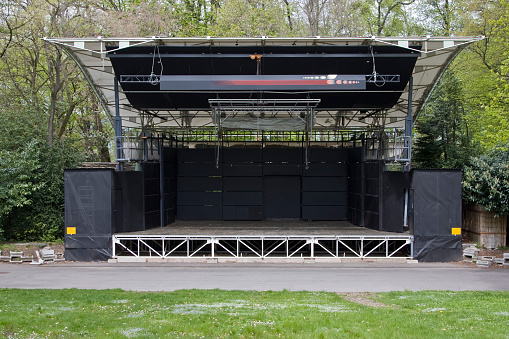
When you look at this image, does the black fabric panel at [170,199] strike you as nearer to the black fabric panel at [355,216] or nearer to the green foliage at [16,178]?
the green foliage at [16,178]

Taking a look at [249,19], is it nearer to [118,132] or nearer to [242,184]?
[242,184]

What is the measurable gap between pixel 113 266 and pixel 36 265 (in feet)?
9.32

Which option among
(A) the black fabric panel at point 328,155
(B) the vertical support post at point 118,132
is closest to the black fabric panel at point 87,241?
(B) the vertical support post at point 118,132

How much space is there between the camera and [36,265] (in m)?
17.7

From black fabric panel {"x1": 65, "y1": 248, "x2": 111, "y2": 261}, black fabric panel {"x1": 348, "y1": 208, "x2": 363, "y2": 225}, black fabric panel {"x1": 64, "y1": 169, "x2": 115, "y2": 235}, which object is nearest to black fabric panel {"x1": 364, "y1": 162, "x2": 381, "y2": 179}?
black fabric panel {"x1": 348, "y1": 208, "x2": 363, "y2": 225}

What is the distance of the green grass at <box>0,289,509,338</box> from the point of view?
25.4 ft

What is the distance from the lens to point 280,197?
25.3 metres

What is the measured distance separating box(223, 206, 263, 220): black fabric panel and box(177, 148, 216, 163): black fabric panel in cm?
269

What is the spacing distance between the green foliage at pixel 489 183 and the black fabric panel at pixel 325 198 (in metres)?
5.99

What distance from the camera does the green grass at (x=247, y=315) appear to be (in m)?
7.75

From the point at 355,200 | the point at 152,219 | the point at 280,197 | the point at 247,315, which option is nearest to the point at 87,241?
the point at 152,219

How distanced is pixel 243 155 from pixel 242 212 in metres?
2.96

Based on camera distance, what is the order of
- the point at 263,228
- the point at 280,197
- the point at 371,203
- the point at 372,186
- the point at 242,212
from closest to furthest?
the point at 372,186
the point at 371,203
the point at 263,228
the point at 242,212
the point at 280,197

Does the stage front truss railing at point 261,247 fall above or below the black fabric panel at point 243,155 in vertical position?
below
